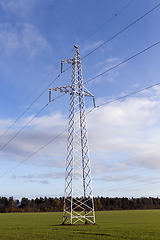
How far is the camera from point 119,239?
2056cm

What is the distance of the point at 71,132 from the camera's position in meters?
35.9

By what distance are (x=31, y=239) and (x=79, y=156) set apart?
15.4 metres

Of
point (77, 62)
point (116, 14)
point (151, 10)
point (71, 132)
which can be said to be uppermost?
point (77, 62)

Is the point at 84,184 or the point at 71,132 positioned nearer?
the point at 84,184

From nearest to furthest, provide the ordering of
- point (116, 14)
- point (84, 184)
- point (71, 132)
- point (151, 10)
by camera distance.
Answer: point (151, 10)
point (116, 14)
point (84, 184)
point (71, 132)

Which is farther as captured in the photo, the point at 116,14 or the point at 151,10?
the point at 116,14

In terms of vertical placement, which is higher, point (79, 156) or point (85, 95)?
point (85, 95)

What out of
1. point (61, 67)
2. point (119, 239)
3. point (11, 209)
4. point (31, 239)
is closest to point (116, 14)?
point (61, 67)

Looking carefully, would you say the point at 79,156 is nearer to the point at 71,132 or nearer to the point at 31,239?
the point at 71,132

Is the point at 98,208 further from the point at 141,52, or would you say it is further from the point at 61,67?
the point at 141,52

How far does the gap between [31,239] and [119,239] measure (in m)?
8.36

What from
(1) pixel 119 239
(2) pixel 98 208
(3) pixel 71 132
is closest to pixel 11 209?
(2) pixel 98 208

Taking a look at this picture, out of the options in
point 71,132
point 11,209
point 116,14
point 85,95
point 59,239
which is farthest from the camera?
point 11,209

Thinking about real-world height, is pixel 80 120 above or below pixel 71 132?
above
